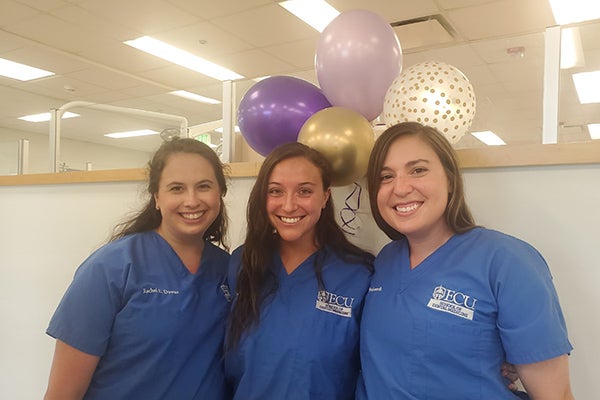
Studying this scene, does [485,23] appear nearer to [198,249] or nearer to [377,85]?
[377,85]

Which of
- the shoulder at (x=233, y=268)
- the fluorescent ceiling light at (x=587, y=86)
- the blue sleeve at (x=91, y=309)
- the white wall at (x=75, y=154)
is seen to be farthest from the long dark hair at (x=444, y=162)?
the white wall at (x=75, y=154)

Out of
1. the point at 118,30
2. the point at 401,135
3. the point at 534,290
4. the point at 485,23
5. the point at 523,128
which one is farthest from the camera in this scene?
the point at 523,128

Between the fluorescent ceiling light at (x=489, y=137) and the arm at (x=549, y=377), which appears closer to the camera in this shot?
the arm at (x=549, y=377)

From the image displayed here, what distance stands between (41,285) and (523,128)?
7844 mm

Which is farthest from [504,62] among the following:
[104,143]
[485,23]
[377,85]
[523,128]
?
[104,143]

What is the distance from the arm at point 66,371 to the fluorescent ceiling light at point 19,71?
18.3 feet

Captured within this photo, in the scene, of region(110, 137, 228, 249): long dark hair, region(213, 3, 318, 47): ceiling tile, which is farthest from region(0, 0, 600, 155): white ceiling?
region(110, 137, 228, 249): long dark hair

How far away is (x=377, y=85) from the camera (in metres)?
1.48

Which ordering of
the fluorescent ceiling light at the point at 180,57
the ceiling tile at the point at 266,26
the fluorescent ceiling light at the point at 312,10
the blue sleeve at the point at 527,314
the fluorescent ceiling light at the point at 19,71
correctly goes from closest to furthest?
the blue sleeve at the point at 527,314
the fluorescent ceiling light at the point at 312,10
the ceiling tile at the point at 266,26
the fluorescent ceiling light at the point at 180,57
the fluorescent ceiling light at the point at 19,71

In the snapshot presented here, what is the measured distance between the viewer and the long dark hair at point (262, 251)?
129 cm

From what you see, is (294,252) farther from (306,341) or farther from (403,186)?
(403,186)

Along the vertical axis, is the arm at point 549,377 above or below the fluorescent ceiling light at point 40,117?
below

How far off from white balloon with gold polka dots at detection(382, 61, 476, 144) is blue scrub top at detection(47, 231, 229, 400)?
753 millimetres

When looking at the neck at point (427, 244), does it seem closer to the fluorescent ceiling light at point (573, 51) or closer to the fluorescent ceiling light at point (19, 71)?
the fluorescent ceiling light at point (573, 51)
